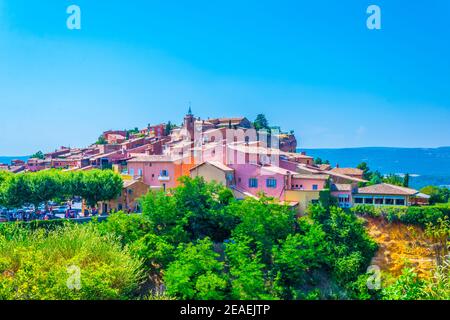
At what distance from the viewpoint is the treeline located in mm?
25000

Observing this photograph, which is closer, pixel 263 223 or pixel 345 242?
pixel 263 223

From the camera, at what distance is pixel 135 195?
2959cm

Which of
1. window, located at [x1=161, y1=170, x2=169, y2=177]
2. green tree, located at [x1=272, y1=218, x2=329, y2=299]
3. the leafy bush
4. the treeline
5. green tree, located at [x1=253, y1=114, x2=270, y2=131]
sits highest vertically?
green tree, located at [x1=253, y1=114, x2=270, y2=131]

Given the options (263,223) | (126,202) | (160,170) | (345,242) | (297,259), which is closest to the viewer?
(297,259)

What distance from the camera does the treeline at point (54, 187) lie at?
82.0ft

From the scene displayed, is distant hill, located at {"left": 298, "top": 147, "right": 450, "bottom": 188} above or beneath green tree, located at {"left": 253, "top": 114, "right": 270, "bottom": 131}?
beneath

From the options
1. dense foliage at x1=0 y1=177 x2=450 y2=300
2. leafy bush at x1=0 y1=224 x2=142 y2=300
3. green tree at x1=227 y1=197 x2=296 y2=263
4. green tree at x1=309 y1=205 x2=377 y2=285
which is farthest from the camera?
green tree at x1=309 y1=205 x2=377 y2=285

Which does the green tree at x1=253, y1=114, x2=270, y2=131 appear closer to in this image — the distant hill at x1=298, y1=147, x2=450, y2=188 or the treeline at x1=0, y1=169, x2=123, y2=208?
the treeline at x1=0, y1=169, x2=123, y2=208

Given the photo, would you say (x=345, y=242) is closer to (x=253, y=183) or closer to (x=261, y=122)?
(x=253, y=183)

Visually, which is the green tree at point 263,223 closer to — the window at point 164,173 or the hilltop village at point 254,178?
the hilltop village at point 254,178

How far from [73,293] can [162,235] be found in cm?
769

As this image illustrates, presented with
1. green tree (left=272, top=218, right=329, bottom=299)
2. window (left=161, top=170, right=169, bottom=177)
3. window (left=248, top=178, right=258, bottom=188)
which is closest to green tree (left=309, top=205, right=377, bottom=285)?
green tree (left=272, top=218, right=329, bottom=299)

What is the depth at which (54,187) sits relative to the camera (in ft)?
86.1

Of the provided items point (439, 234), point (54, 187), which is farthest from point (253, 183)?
point (54, 187)
